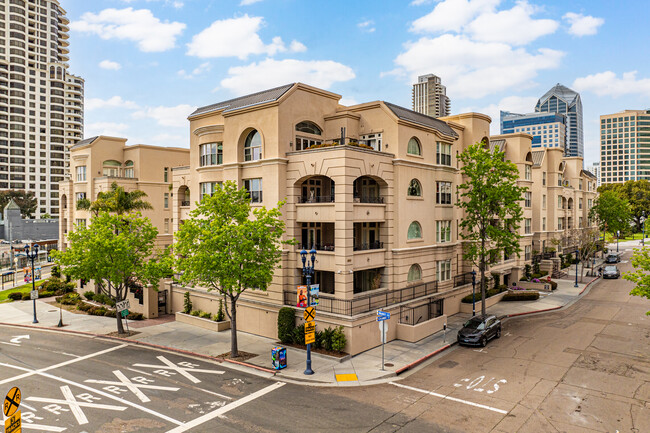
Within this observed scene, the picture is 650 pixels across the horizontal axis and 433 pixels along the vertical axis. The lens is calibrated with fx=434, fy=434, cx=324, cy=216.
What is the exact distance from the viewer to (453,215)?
34.7 metres

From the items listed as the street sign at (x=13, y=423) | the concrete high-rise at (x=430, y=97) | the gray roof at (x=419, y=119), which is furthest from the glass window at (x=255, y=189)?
the concrete high-rise at (x=430, y=97)

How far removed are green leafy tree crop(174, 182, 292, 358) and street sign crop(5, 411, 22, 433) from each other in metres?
13.5

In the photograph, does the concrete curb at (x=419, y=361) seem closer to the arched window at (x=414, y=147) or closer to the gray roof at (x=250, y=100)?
the arched window at (x=414, y=147)

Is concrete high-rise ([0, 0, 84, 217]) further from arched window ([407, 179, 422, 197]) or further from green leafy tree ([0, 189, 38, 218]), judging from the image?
arched window ([407, 179, 422, 197])

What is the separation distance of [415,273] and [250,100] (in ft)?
55.3

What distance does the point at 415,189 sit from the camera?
30.8m

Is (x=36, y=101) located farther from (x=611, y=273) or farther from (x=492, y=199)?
(x=611, y=273)

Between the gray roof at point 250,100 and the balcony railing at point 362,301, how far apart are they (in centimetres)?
1273

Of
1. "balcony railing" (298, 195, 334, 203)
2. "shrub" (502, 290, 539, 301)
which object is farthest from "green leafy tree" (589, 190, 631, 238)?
"balcony railing" (298, 195, 334, 203)

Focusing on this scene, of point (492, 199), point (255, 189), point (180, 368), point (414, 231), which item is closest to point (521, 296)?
point (492, 199)

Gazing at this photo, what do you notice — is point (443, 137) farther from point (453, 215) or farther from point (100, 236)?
point (100, 236)

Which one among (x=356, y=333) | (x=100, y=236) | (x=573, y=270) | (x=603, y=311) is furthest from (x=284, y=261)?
(x=573, y=270)

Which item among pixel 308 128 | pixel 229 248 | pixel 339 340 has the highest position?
pixel 308 128

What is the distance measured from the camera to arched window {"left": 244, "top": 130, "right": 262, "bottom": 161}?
2896cm
